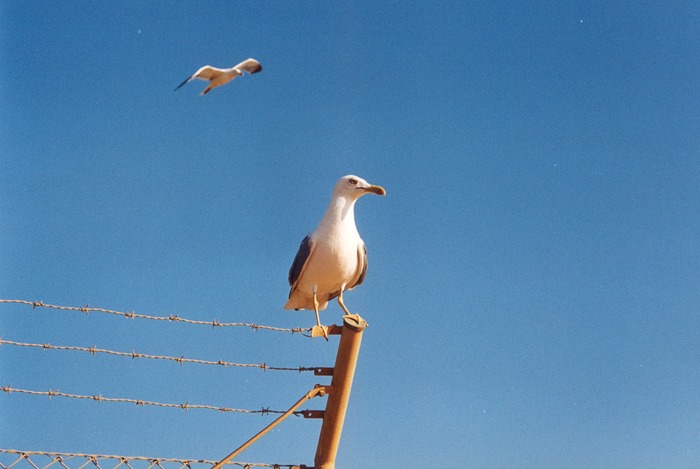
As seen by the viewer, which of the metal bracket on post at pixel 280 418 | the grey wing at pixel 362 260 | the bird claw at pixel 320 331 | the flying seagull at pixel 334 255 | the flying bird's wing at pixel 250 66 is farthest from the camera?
the flying bird's wing at pixel 250 66

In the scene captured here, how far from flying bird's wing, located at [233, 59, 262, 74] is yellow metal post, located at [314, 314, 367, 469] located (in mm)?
2548

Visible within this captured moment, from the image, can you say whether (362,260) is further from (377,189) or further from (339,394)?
(339,394)

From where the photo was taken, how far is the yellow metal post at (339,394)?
16.0 feet

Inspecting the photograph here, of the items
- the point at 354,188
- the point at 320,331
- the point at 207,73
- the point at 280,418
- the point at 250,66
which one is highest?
the point at 250,66

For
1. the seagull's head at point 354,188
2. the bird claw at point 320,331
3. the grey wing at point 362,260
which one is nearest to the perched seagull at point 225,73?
the seagull's head at point 354,188

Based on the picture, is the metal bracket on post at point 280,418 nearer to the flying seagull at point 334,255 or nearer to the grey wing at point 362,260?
the flying seagull at point 334,255

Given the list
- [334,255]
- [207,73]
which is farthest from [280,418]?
[207,73]

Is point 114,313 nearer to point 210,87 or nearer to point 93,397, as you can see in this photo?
point 93,397

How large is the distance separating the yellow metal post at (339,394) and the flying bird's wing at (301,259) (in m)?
1.22

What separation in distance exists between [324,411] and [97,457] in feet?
4.87

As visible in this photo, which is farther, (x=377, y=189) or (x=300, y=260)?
(x=377, y=189)

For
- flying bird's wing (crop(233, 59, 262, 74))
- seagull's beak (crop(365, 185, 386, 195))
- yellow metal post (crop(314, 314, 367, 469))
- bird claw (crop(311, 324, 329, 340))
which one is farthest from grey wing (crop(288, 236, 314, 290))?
flying bird's wing (crop(233, 59, 262, 74))

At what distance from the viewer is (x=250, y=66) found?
254 inches

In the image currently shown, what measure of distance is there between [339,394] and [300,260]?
1557mm
